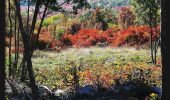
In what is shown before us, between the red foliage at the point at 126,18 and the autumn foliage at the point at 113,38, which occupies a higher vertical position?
the red foliage at the point at 126,18

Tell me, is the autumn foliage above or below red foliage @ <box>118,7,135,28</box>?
below

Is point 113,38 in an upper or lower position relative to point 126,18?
lower

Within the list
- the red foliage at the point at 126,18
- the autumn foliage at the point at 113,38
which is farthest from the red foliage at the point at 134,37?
the red foliage at the point at 126,18

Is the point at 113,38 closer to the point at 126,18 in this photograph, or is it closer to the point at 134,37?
the point at 134,37

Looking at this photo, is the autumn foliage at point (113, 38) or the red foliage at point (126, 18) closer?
the autumn foliage at point (113, 38)

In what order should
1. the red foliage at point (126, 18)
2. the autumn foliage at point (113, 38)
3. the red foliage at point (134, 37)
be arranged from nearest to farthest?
the red foliage at point (134, 37), the autumn foliage at point (113, 38), the red foliage at point (126, 18)

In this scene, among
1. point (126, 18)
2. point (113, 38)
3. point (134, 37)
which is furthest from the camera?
point (126, 18)

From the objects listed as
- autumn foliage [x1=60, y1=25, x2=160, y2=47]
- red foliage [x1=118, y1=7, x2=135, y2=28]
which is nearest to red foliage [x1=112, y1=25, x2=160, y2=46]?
autumn foliage [x1=60, y1=25, x2=160, y2=47]

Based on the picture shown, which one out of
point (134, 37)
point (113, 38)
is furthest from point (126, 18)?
point (134, 37)

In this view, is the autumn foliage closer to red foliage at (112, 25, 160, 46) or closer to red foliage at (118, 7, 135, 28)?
red foliage at (112, 25, 160, 46)

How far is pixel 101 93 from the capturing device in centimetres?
1274

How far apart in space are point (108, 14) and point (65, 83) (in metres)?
37.1

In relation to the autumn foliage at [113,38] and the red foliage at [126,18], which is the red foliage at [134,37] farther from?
the red foliage at [126,18]
